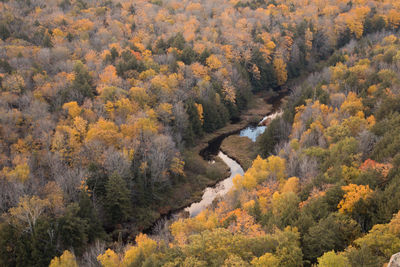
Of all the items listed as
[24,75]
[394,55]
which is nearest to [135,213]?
[24,75]

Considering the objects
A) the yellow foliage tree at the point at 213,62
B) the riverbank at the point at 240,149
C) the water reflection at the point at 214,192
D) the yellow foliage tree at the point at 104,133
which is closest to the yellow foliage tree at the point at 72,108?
the yellow foliage tree at the point at 104,133

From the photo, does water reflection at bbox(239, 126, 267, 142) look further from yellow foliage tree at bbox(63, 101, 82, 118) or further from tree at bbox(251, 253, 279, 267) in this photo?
tree at bbox(251, 253, 279, 267)

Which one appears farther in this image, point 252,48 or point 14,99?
point 252,48

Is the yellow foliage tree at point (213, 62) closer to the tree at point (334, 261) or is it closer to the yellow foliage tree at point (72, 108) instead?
the yellow foliage tree at point (72, 108)

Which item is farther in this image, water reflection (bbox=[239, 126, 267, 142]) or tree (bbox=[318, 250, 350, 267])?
water reflection (bbox=[239, 126, 267, 142])

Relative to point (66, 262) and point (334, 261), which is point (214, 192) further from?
point (334, 261)

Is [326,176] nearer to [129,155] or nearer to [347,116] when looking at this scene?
[347,116]

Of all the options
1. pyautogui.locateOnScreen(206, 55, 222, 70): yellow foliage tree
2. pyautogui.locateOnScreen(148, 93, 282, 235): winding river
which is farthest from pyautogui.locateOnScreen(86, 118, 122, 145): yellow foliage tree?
pyautogui.locateOnScreen(206, 55, 222, 70): yellow foliage tree

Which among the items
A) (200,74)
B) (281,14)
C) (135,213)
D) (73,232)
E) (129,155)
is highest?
(281,14)
